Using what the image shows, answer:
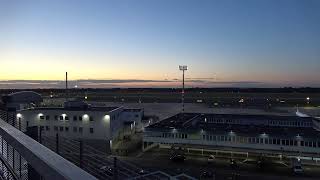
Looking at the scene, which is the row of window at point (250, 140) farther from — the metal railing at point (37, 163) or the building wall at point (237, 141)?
the metal railing at point (37, 163)

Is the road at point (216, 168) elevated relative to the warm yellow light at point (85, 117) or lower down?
lower down

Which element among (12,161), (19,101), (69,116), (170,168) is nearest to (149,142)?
(170,168)

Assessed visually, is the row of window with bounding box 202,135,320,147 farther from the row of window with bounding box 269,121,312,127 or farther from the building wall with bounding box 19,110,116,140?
the row of window with bounding box 269,121,312,127

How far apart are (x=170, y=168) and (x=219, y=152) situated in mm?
6066

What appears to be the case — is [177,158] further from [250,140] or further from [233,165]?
[250,140]

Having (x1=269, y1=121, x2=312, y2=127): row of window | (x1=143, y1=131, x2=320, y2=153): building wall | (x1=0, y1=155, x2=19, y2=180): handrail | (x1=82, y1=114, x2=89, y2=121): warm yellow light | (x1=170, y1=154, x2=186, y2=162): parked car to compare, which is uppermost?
(x1=0, y1=155, x2=19, y2=180): handrail

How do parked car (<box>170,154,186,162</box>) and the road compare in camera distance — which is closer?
the road

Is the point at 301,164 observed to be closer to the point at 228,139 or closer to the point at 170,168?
the point at 228,139

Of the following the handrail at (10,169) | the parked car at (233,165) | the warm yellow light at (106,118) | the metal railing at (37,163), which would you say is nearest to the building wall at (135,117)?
the warm yellow light at (106,118)

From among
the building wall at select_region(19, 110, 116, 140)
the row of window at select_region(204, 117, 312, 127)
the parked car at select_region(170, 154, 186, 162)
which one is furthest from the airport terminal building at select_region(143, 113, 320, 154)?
the row of window at select_region(204, 117, 312, 127)

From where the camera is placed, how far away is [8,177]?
2283mm

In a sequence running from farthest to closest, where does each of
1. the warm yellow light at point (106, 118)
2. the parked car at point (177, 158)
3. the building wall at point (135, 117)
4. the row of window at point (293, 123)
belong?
the building wall at point (135, 117) < the row of window at point (293, 123) < the warm yellow light at point (106, 118) < the parked car at point (177, 158)

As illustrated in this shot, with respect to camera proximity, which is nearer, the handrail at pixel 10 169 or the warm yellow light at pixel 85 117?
the handrail at pixel 10 169

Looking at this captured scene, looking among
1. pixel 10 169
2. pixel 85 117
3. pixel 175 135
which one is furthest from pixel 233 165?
pixel 10 169
